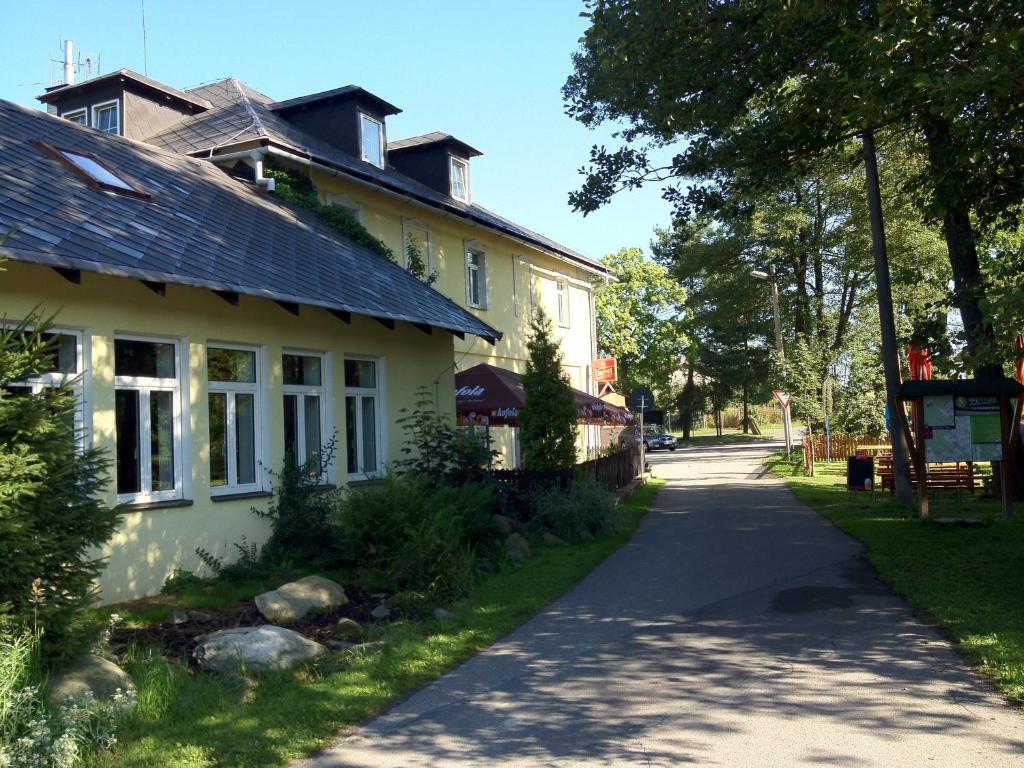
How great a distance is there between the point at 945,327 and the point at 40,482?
1328cm

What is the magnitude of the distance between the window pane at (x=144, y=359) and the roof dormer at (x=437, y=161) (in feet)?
46.6

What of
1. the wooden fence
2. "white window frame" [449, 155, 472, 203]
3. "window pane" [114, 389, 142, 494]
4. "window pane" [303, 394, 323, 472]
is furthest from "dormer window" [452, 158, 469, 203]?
the wooden fence

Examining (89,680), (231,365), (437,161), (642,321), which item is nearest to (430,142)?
(437,161)

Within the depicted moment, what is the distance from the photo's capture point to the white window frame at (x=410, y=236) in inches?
844

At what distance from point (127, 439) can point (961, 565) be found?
979 centimetres

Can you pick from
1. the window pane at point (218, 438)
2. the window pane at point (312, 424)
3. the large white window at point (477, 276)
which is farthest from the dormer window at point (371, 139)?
the window pane at point (218, 438)

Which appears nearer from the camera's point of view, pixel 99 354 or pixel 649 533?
pixel 99 354

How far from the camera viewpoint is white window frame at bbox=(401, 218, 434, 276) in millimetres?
21438

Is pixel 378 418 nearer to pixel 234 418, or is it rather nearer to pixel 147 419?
pixel 234 418

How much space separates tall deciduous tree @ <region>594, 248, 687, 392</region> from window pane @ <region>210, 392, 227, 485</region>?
5417 centimetres

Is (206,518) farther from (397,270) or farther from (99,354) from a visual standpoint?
(397,270)

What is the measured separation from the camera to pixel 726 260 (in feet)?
145

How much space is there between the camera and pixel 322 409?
14211 millimetres

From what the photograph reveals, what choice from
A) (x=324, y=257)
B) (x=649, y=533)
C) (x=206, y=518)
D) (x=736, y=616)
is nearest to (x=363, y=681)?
(x=736, y=616)
